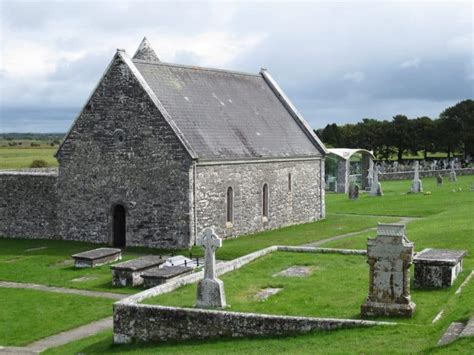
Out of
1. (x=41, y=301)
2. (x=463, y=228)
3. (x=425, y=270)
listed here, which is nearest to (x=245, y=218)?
(x=463, y=228)

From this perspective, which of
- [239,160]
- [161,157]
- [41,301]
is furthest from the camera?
[239,160]

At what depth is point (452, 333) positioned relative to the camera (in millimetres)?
14047

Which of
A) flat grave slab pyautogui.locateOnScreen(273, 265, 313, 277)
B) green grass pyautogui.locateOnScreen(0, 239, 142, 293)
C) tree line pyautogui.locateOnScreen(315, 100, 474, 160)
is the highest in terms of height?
tree line pyautogui.locateOnScreen(315, 100, 474, 160)

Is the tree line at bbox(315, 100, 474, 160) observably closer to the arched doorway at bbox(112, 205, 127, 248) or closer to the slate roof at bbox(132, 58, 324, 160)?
the slate roof at bbox(132, 58, 324, 160)

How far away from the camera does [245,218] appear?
118 ft

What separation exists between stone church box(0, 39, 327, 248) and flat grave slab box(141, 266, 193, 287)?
691 cm

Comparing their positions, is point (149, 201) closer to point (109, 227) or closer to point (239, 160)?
point (109, 227)

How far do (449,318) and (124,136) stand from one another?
21410mm

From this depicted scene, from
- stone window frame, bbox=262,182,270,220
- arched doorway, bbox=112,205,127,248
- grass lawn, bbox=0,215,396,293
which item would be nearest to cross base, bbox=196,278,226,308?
grass lawn, bbox=0,215,396,293

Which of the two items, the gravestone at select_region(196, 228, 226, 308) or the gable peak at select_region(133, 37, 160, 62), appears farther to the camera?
the gable peak at select_region(133, 37, 160, 62)

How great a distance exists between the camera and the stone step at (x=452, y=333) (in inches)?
533

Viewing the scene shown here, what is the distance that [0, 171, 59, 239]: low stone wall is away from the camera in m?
36.4

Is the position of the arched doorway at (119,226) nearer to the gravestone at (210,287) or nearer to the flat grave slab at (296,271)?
the flat grave slab at (296,271)

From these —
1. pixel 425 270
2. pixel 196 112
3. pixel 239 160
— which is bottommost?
pixel 425 270
